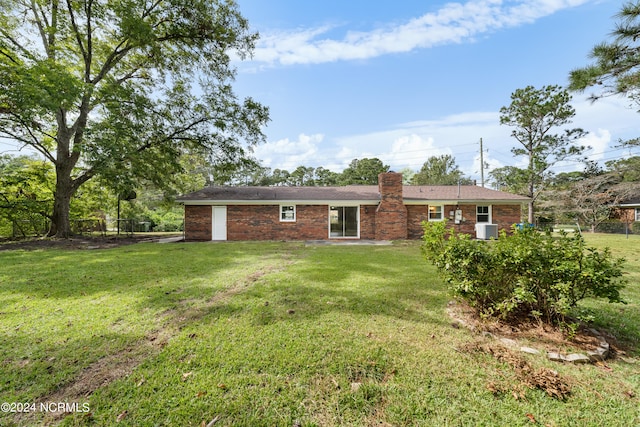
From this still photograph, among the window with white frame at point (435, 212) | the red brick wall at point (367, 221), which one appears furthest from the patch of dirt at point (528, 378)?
the window with white frame at point (435, 212)

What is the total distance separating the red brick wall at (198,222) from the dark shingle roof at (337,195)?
2.05 ft

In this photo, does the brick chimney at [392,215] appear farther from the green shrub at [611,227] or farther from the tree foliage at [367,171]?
the tree foliage at [367,171]

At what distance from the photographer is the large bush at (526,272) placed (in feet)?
9.92

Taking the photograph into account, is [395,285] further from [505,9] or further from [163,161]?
[163,161]

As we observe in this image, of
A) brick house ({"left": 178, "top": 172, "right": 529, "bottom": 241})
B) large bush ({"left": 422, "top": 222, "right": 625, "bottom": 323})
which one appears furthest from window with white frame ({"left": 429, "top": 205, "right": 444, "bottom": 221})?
large bush ({"left": 422, "top": 222, "right": 625, "bottom": 323})

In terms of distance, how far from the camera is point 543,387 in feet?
7.66

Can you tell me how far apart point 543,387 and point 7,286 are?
9.02 m

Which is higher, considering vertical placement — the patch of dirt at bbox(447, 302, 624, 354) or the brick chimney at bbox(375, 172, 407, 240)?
the brick chimney at bbox(375, 172, 407, 240)

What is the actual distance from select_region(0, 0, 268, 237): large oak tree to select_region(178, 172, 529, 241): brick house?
3.12 metres

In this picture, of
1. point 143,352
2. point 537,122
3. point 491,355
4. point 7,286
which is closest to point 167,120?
point 7,286

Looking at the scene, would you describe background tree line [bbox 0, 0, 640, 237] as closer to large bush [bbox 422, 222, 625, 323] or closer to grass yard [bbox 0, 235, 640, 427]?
grass yard [bbox 0, 235, 640, 427]

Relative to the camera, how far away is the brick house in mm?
15352

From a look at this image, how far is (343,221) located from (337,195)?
1.66 m

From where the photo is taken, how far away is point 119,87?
1299 centimetres
